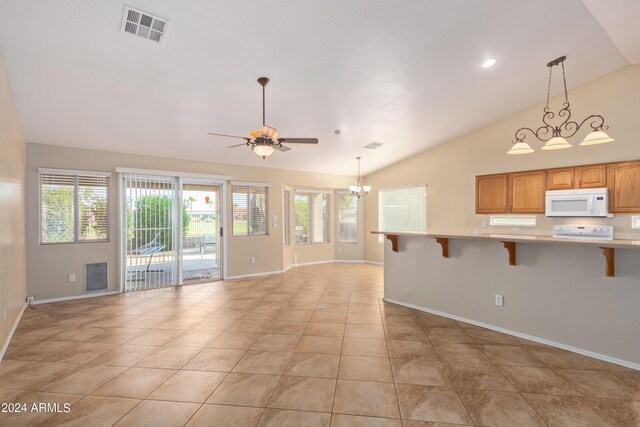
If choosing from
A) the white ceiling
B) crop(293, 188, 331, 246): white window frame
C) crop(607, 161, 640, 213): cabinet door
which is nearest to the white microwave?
crop(607, 161, 640, 213): cabinet door

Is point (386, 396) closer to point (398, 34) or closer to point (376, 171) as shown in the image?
point (398, 34)

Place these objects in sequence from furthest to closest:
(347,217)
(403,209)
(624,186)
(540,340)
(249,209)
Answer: (347,217) < (403,209) < (249,209) < (624,186) < (540,340)

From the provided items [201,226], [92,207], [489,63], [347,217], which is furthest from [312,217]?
[489,63]

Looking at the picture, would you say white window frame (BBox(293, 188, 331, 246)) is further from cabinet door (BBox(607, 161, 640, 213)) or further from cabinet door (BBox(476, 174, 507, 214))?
cabinet door (BBox(607, 161, 640, 213))

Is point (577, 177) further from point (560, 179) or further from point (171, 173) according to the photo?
point (171, 173)

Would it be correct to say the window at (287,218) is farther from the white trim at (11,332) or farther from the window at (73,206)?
the white trim at (11,332)

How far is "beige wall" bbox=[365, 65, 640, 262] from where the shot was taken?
421 centimetres

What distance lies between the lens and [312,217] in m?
8.16

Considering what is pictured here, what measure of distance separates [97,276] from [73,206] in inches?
49.4

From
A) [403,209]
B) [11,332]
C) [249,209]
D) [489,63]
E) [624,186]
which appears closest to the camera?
[11,332]

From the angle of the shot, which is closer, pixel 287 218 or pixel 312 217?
pixel 287 218

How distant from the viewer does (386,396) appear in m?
2.15

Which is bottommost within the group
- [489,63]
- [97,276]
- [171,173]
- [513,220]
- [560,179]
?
[97,276]

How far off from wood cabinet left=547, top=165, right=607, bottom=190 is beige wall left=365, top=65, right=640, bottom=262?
0.12m
